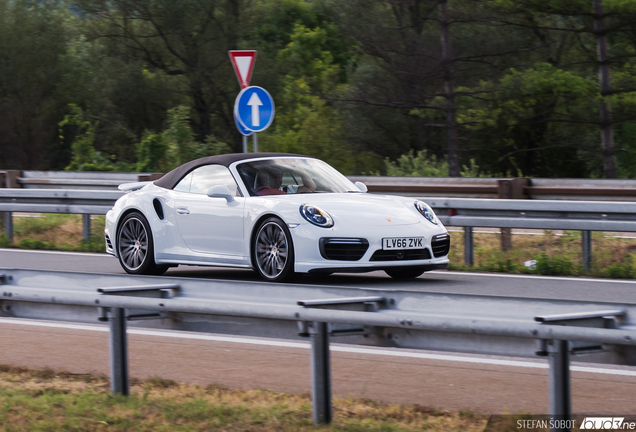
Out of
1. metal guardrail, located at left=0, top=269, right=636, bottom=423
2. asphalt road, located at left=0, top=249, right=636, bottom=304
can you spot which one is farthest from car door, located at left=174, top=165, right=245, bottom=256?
metal guardrail, located at left=0, top=269, right=636, bottom=423

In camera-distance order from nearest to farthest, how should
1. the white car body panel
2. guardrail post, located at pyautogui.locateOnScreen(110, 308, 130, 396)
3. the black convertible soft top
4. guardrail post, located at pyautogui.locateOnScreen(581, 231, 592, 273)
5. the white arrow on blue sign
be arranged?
guardrail post, located at pyautogui.locateOnScreen(110, 308, 130, 396)
the white car body panel
the black convertible soft top
guardrail post, located at pyautogui.locateOnScreen(581, 231, 592, 273)
the white arrow on blue sign

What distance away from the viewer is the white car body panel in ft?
27.3

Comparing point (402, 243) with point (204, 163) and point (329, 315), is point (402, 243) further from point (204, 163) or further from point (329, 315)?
point (329, 315)

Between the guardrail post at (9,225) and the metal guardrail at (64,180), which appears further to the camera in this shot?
the metal guardrail at (64,180)

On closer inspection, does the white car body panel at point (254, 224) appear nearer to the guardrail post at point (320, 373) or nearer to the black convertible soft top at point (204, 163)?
the black convertible soft top at point (204, 163)

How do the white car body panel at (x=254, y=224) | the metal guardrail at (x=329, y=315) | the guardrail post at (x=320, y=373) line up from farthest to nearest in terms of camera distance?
the white car body panel at (x=254, y=224)
the guardrail post at (x=320, y=373)
the metal guardrail at (x=329, y=315)

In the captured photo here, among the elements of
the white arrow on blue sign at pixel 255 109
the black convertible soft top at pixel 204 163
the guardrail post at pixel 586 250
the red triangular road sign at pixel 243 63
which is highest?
the red triangular road sign at pixel 243 63

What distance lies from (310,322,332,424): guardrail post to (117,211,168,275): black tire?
219 inches

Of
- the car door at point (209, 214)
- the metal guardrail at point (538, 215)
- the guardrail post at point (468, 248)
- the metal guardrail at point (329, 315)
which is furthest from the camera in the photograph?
the guardrail post at point (468, 248)

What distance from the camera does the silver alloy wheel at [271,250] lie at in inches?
335

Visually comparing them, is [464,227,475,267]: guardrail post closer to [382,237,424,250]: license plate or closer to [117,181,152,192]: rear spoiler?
[382,237,424,250]: license plate

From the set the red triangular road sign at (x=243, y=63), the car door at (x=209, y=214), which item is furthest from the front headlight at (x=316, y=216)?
the red triangular road sign at (x=243, y=63)

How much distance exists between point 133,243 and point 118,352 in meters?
5.11

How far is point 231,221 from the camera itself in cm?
895
